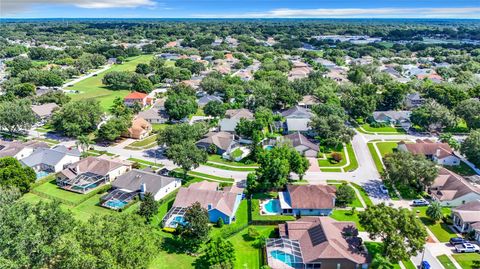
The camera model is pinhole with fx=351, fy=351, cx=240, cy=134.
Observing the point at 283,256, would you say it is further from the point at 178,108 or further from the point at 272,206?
the point at 178,108

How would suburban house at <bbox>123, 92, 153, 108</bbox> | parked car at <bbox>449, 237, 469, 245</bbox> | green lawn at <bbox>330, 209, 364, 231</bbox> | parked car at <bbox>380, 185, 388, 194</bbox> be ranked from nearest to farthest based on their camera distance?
1. parked car at <bbox>449, 237, 469, 245</bbox>
2. green lawn at <bbox>330, 209, 364, 231</bbox>
3. parked car at <bbox>380, 185, 388, 194</bbox>
4. suburban house at <bbox>123, 92, 153, 108</bbox>

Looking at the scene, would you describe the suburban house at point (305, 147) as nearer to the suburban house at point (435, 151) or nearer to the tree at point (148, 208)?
the suburban house at point (435, 151)

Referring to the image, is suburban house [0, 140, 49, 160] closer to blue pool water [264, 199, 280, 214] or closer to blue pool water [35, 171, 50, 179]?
blue pool water [35, 171, 50, 179]

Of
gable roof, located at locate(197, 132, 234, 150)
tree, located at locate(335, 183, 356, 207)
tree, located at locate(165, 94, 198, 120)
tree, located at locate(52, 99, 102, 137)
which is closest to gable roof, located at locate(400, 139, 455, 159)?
tree, located at locate(335, 183, 356, 207)

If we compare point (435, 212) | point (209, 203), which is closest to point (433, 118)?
point (435, 212)

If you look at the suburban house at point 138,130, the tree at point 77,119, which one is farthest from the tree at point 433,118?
the tree at point 77,119

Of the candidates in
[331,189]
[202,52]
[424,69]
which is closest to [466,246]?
[331,189]
